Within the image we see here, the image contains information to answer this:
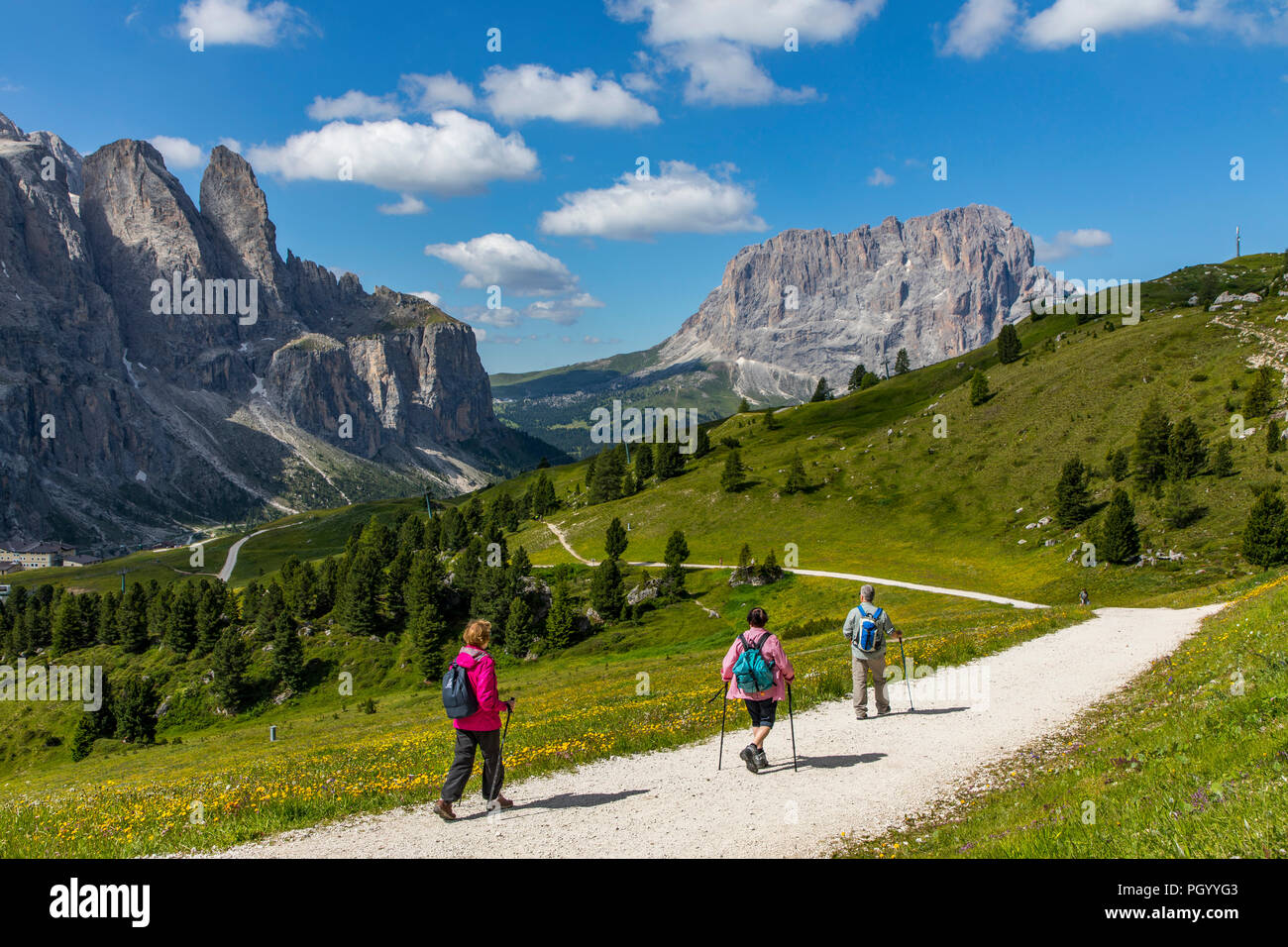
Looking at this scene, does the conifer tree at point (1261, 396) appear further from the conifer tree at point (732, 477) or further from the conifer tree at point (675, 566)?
the conifer tree at point (732, 477)

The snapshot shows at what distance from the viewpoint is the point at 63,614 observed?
109 metres

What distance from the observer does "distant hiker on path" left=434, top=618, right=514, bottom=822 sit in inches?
517

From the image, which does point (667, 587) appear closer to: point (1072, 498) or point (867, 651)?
point (1072, 498)

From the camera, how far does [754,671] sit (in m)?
15.9

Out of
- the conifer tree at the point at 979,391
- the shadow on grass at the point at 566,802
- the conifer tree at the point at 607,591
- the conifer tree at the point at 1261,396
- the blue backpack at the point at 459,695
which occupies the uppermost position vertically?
the conifer tree at the point at 979,391

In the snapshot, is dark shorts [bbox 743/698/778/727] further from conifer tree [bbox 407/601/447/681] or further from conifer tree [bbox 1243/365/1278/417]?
conifer tree [bbox 1243/365/1278/417]

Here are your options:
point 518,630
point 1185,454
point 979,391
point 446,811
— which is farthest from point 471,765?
point 979,391

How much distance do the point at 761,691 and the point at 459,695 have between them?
6799 millimetres

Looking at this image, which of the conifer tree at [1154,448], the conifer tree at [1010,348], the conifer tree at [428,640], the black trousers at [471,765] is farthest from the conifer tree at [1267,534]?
the conifer tree at [1010,348]

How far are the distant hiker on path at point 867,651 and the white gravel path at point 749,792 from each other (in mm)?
535

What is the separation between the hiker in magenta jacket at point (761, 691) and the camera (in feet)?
51.1
